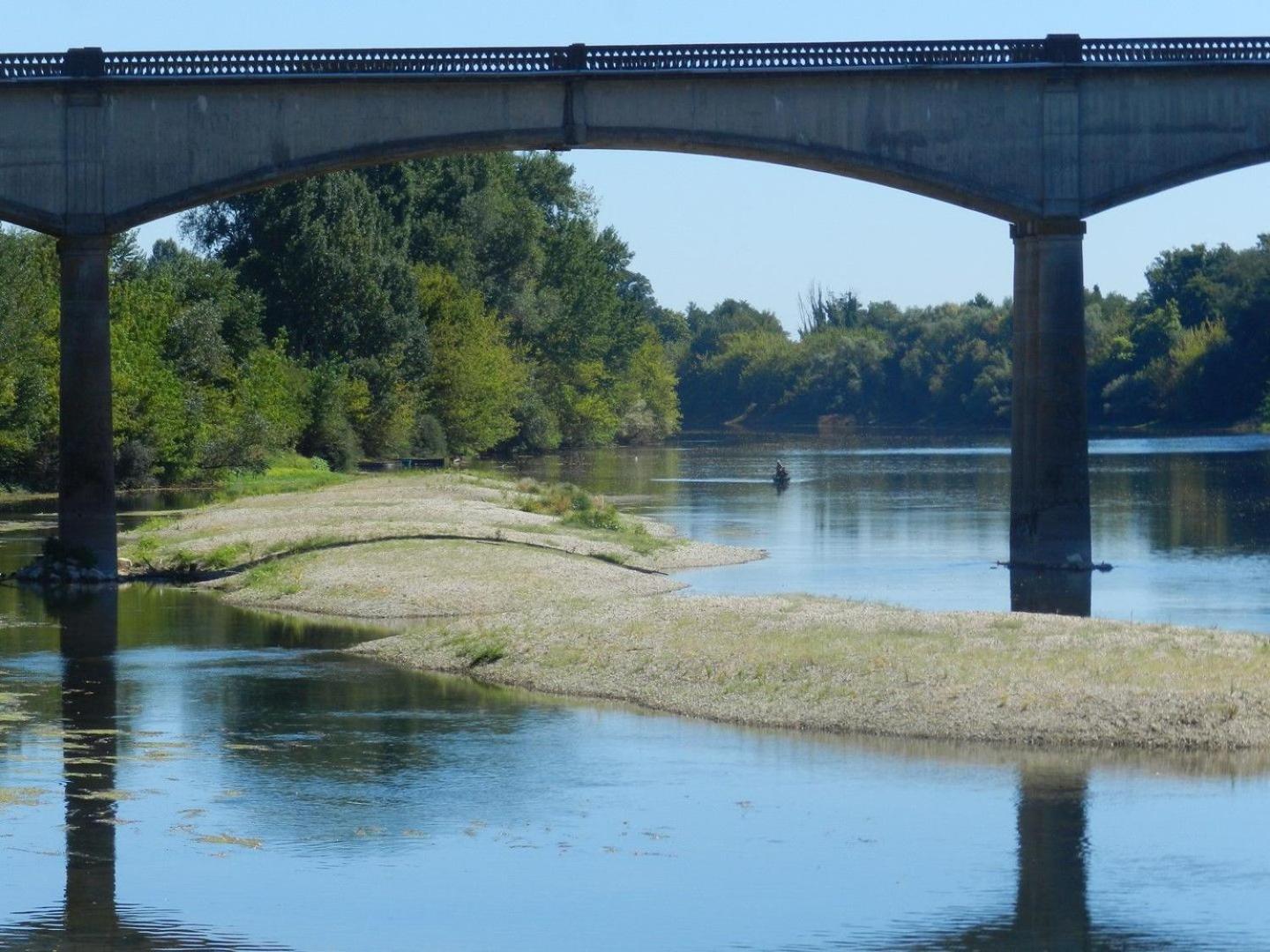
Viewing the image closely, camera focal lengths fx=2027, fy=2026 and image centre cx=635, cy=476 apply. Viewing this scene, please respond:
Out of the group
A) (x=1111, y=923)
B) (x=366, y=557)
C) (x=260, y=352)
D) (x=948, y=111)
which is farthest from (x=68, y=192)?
(x=260, y=352)

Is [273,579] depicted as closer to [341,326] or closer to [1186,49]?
[1186,49]

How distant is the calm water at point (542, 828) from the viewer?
54.0ft

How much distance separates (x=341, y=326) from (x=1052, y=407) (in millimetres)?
48249

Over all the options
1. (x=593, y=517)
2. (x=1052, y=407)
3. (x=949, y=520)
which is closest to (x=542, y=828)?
(x=1052, y=407)

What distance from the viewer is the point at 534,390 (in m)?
112

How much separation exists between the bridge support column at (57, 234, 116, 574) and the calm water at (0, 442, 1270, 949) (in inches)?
376

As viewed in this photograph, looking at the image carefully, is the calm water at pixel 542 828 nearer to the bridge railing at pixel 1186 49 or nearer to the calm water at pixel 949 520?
the calm water at pixel 949 520

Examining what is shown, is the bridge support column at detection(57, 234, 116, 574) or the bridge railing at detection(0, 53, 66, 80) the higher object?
the bridge railing at detection(0, 53, 66, 80)

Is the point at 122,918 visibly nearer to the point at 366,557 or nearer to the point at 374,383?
the point at 366,557

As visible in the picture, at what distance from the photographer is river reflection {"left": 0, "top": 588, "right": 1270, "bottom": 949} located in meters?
16.4

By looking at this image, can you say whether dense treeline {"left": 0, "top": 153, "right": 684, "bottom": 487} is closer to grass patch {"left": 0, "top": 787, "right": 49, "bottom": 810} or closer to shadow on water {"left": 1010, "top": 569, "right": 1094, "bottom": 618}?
shadow on water {"left": 1010, "top": 569, "right": 1094, "bottom": 618}

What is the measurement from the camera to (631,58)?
40000mm

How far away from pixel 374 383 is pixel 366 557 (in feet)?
153

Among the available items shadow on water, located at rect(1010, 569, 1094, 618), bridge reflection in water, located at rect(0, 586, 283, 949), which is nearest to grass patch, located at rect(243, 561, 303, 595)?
bridge reflection in water, located at rect(0, 586, 283, 949)
